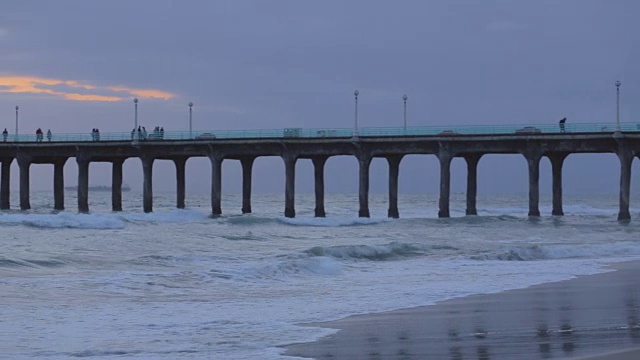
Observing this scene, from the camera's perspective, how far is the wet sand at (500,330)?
1267 cm

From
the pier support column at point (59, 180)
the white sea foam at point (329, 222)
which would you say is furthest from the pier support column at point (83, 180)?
the white sea foam at point (329, 222)

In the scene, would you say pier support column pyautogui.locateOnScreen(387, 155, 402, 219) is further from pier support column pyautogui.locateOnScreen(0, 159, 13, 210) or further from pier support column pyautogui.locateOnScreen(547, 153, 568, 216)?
pier support column pyautogui.locateOnScreen(0, 159, 13, 210)

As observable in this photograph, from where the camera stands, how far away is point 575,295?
19.7 m

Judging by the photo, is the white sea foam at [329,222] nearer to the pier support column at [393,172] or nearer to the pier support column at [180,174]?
the pier support column at [393,172]

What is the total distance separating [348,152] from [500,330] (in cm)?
4469

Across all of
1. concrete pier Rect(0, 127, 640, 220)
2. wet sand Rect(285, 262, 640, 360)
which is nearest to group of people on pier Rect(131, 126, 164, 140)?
concrete pier Rect(0, 127, 640, 220)

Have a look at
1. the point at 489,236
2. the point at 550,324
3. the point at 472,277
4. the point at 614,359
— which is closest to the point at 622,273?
the point at 472,277

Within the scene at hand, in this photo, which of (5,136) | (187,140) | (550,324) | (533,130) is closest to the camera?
(550,324)

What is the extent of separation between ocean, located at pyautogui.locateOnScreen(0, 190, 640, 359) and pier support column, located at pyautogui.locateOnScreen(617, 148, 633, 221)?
28.6ft

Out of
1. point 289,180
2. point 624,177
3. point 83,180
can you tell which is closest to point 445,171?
point 289,180

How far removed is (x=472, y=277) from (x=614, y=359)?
1324 cm

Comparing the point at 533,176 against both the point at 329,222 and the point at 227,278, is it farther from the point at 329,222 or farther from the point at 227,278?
the point at 227,278

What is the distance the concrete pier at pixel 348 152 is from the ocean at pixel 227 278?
953 cm

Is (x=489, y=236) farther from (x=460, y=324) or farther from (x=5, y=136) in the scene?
(x=5, y=136)
